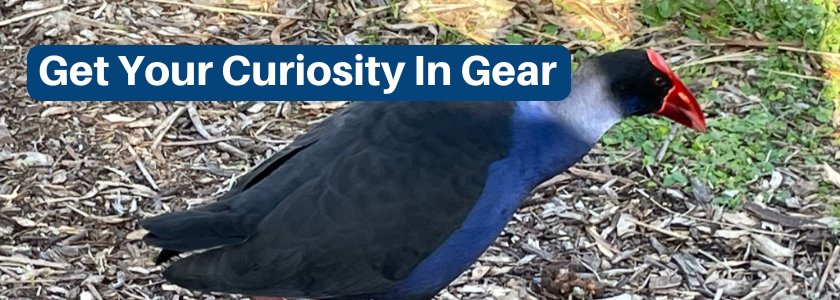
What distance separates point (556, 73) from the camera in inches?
131

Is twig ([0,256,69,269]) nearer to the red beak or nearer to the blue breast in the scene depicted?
the blue breast

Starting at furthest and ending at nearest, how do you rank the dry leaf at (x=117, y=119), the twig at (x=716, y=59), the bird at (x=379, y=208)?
the twig at (x=716, y=59), the dry leaf at (x=117, y=119), the bird at (x=379, y=208)

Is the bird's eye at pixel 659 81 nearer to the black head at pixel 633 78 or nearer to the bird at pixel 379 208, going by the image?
the black head at pixel 633 78

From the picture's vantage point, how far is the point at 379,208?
2.69 metres

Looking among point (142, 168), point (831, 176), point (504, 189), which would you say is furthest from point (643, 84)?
point (142, 168)

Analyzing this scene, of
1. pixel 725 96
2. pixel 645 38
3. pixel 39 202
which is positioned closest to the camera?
pixel 39 202

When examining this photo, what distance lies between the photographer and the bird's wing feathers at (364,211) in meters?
2.69

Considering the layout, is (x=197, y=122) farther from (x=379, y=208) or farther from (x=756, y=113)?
(x=756, y=113)

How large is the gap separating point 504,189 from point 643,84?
1.51ft

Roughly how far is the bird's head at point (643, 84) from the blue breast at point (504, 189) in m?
0.18

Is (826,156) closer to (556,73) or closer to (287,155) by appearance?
(556,73)

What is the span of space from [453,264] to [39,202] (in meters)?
1.46

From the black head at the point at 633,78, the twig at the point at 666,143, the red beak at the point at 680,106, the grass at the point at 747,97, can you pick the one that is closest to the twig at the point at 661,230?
the grass at the point at 747,97

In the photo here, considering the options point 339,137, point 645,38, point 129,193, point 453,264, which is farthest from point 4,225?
point 645,38
